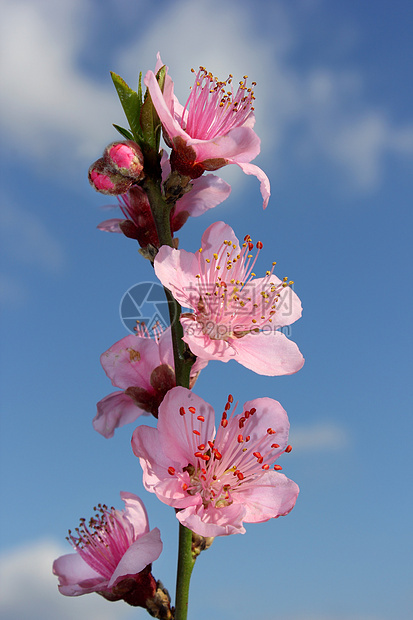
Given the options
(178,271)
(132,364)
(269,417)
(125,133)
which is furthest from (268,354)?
(125,133)

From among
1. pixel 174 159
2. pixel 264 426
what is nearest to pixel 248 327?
pixel 264 426

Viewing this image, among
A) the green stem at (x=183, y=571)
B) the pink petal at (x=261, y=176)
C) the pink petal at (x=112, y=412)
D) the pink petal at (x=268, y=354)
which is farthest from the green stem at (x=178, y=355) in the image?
the pink petal at (x=112, y=412)

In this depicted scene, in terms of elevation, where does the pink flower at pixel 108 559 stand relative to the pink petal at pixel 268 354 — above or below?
below

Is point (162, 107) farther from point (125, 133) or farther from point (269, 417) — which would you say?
point (269, 417)

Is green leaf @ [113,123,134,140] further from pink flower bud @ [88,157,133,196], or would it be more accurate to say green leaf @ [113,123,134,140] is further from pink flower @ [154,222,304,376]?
pink flower @ [154,222,304,376]

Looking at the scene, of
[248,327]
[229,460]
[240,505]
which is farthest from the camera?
[248,327]

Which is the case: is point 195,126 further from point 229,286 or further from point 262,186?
point 229,286

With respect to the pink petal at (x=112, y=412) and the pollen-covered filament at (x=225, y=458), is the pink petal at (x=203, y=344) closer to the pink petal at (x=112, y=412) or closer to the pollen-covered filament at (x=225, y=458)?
the pollen-covered filament at (x=225, y=458)

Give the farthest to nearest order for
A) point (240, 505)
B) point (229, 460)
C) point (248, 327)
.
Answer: point (248, 327) < point (229, 460) < point (240, 505)
